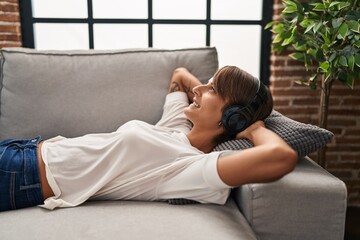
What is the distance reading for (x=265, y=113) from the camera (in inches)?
55.8

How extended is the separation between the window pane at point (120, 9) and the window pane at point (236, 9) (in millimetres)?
484

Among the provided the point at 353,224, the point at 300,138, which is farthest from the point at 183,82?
the point at 353,224

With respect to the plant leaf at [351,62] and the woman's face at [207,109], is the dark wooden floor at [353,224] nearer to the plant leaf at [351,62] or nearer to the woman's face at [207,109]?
the plant leaf at [351,62]

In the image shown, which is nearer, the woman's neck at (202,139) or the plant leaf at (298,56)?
the woman's neck at (202,139)

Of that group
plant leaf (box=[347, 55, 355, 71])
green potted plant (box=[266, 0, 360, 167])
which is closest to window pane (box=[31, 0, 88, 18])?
green potted plant (box=[266, 0, 360, 167])

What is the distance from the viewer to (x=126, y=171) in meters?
1.35

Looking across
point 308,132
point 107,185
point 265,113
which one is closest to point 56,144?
point 107,185

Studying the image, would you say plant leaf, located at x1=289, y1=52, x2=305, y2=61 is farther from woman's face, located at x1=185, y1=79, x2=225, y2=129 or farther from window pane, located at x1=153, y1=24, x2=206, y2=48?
woman's face, located at x1=185, y1=79, x2=225, y2=129

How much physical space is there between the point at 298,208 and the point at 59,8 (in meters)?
2.04

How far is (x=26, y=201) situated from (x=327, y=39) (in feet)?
5.33

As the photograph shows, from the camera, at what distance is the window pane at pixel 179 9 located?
257cm

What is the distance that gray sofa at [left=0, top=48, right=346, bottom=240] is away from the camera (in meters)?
1.16

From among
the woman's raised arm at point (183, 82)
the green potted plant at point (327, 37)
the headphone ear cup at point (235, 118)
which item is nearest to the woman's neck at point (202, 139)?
the headphone ear cup at point (235, 118)

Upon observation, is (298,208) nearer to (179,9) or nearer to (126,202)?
(126,202)
